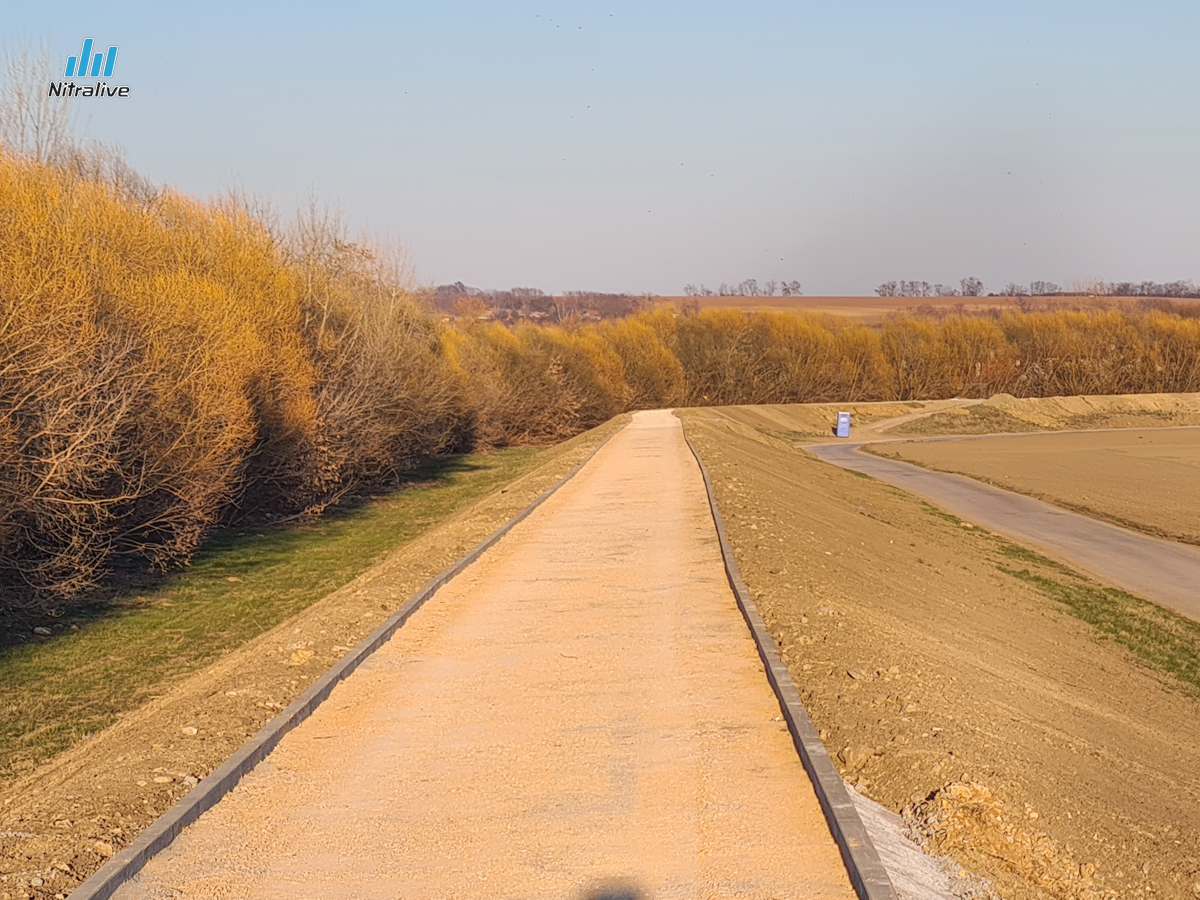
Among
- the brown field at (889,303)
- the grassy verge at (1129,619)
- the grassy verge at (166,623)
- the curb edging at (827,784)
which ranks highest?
the brown field at (889,303)

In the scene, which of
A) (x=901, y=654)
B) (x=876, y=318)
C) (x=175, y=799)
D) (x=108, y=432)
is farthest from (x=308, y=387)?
(x=876, y=318)

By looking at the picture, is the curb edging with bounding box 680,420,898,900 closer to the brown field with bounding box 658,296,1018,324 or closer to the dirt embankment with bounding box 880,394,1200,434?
the dirt embankment with bounding box 880,394,1200,434

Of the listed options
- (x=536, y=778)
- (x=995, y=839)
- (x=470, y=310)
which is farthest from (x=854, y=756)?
(x=470, y=310)

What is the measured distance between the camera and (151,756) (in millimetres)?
6809

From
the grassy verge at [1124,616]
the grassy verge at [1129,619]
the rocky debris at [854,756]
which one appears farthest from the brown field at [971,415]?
the rocky debris at [854,756]

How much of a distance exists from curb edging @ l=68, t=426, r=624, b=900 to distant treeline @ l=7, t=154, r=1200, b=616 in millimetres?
5893

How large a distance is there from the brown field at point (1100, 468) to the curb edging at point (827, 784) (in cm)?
1831

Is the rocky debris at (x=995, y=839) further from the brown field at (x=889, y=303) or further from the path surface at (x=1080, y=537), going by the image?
the brown field at (x=889, y=303)

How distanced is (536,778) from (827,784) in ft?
5.30

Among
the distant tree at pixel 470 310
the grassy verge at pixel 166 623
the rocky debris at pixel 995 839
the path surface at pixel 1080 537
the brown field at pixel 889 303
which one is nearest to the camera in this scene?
the rocky debris at pixel 995 839

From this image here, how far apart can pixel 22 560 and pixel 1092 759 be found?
12789 millimetres

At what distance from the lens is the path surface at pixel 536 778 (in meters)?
5.16

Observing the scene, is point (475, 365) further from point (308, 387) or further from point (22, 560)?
point (22, 560)

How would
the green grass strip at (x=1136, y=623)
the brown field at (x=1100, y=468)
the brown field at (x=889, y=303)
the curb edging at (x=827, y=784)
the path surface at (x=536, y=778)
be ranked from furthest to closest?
the brown field at (x=889, y=303) < the brown field at (x=1100, y=468) < the green grass strip at (x=1136, y=623) < the path surface at (x=536, y=778) < the curb edging at (x=827, y=784)
